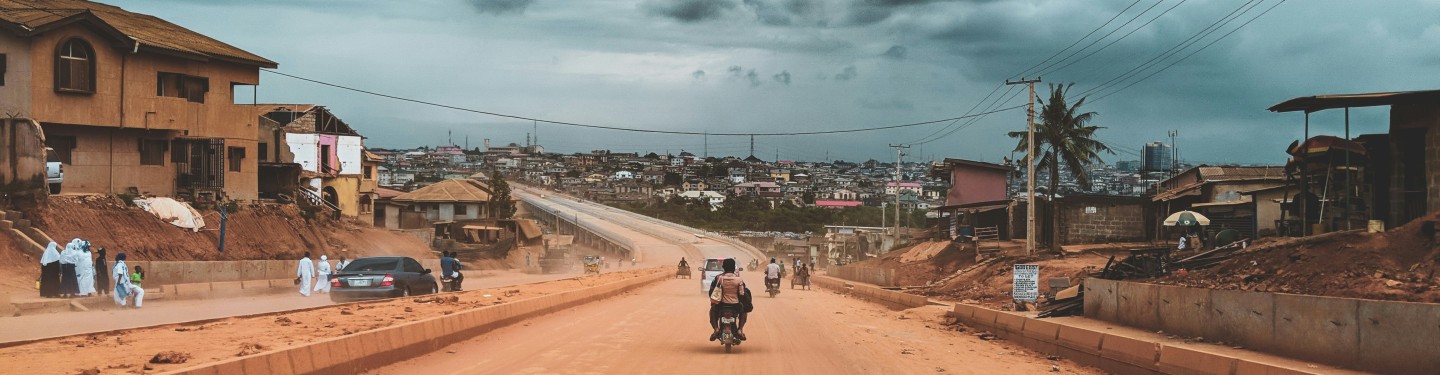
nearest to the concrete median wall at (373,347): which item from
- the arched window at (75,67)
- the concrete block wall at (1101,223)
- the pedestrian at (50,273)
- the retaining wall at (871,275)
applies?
the pedestrian at (50,273)

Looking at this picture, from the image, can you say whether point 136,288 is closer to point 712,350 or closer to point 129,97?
point 712,350

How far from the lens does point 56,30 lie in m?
36.5

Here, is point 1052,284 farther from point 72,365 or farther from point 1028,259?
point 72,365

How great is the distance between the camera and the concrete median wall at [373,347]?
34.6 feet

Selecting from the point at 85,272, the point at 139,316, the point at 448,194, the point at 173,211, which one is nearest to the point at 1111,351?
the point at 139,316

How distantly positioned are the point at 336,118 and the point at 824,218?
349ft

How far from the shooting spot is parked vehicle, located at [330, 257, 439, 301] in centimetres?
2531

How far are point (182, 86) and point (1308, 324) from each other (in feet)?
135

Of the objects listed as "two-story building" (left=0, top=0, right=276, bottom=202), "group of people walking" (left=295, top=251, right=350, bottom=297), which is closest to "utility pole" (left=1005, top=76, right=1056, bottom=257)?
"group of people walking" (left=295, top=251, right=350, bottom=297)

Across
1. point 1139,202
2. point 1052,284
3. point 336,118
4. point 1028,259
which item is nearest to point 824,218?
point 336,118

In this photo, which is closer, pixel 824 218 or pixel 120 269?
pixel 120 269

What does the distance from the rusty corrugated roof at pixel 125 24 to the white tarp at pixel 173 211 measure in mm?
5650

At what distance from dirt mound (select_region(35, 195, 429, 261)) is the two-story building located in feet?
6.42

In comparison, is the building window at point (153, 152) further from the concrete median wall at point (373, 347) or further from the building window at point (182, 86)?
the concrete median wall at point (373, 347)
